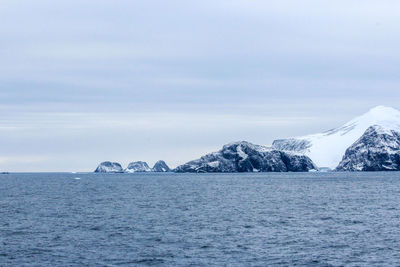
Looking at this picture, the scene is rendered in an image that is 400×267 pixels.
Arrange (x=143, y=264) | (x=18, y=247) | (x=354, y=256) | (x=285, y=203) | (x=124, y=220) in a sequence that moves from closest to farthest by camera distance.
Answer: (x=143, y=264) → (x=354, y=256) → (x=18, y=247) → (x=124, y=220) → (x=285, y=203)

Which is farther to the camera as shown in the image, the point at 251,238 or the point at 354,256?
the point at 251,238

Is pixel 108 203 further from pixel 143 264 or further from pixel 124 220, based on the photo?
pixel 143 264

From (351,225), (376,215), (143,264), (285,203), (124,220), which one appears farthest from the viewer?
(285,203)

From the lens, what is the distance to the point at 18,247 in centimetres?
6431

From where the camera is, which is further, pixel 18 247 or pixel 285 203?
pixel 285 203

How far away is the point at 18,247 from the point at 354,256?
33343 millimetres

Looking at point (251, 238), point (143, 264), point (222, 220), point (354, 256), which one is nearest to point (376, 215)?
point (222, 220)

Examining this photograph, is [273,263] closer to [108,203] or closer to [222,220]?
[222,220]

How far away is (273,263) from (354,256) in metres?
8.61

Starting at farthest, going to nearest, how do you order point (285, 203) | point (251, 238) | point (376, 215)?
point (285, 203), point (376, 215), point (251, 238)

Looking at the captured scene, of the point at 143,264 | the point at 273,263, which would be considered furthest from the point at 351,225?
the point at 143,264

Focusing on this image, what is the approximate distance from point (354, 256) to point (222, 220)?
33355mm

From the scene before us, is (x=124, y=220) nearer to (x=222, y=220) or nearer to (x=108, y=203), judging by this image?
(x=222, y=220)

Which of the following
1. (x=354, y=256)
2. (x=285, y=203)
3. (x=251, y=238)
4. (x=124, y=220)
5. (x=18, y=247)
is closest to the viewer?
(x=354, y=256)
